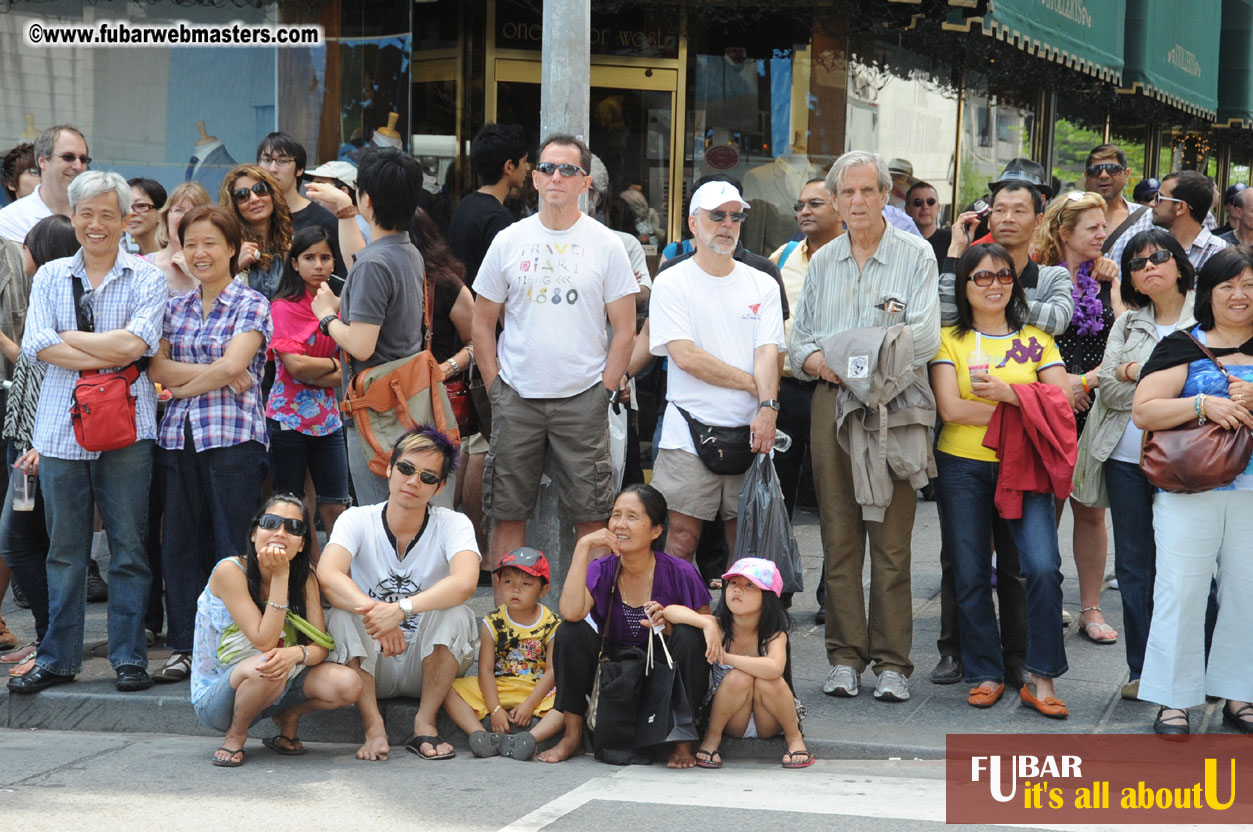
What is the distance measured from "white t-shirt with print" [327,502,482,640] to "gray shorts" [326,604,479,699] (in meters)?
0.07

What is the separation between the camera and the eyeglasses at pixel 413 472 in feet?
17.5

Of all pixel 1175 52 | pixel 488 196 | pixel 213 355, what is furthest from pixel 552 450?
pixel 1175 52

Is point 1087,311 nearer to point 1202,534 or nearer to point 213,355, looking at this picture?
point 1202,534

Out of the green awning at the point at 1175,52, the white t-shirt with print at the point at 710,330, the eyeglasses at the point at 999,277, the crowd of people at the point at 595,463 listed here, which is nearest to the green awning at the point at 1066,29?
the green awning at the point at 1175,52

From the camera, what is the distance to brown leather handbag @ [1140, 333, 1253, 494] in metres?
5.02

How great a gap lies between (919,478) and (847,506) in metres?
0.32

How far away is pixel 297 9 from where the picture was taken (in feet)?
31.8

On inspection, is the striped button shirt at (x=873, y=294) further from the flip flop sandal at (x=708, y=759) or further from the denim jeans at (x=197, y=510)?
the denim jeans at (x=197, y=510)

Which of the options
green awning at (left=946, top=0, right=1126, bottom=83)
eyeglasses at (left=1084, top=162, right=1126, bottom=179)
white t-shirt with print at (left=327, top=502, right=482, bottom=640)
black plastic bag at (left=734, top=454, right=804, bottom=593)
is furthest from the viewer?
green awning at (left=946, top=0, right=1126, bottom=83)

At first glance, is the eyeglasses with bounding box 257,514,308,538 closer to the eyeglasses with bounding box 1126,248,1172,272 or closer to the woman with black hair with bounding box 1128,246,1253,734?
the woman with black hair with bounding box 1128,246,1253,734

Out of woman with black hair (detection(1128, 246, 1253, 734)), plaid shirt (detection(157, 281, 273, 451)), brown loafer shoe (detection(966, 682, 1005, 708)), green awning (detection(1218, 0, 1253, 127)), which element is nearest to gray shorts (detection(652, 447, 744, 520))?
brown loafer shoe (detection(966, 682, 1005, 708))

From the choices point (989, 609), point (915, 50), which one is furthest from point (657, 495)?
point (915, 50)

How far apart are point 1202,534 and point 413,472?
287 centimetres

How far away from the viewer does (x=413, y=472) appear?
5.34m
